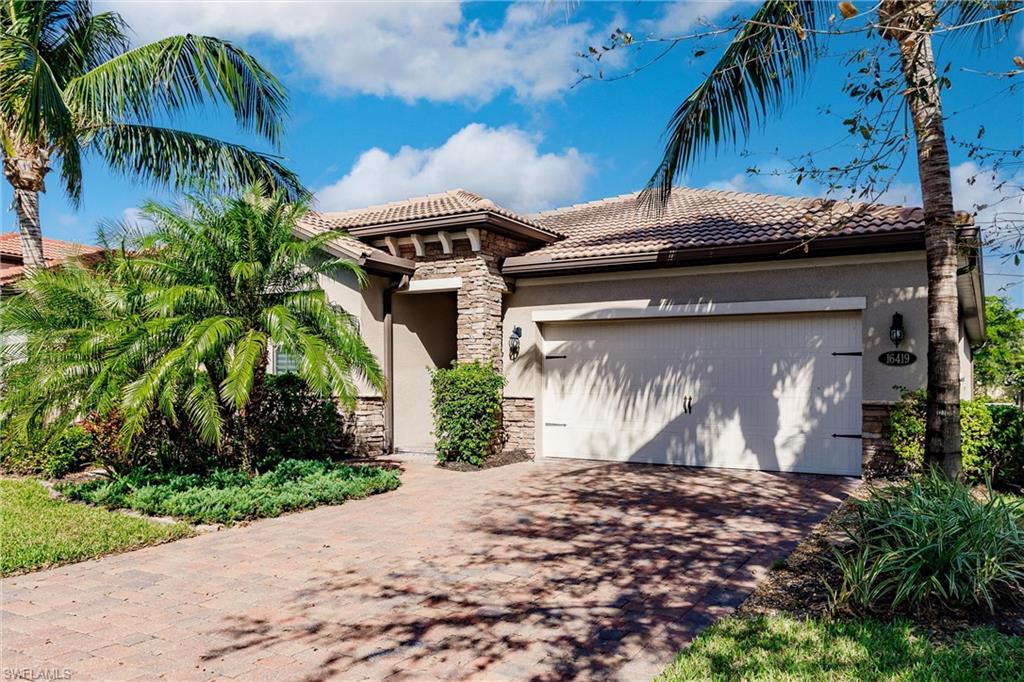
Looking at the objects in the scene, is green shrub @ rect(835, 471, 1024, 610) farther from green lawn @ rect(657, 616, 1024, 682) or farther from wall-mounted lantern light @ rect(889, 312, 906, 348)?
wall-mounted lantern light @ rect(889, 312, 906, 348)

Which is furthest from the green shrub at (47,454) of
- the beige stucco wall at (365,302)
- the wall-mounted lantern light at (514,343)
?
the wall-mounted lantern light at (514,343)

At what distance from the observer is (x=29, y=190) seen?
1168 centimetres

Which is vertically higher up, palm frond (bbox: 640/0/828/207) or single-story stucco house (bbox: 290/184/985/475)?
palm frond (bbox: 640/0/828/207)

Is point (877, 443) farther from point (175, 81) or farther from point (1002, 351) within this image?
point (1002, 351)

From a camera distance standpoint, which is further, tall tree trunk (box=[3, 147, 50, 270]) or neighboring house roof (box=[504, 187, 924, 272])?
tall tree trunk (box=[3, 147, 50, 270])

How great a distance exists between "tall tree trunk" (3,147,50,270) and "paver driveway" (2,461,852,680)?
785cm

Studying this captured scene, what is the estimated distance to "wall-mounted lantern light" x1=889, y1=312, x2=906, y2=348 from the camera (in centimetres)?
995

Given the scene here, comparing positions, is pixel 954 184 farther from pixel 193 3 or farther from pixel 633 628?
pixel 193 3

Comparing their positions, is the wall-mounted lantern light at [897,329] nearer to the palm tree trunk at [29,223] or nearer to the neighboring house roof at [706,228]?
the neighboring house roof at [706,228]

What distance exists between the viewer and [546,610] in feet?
16.5

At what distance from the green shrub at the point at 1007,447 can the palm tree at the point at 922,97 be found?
3.67 meters

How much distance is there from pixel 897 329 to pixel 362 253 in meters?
8.73

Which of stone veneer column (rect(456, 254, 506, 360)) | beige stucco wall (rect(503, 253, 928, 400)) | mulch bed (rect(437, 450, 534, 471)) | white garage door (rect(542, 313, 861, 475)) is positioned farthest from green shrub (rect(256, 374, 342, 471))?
white garage door (rect(542, 313, 861, 475))

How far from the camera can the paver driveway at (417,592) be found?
4.23m
